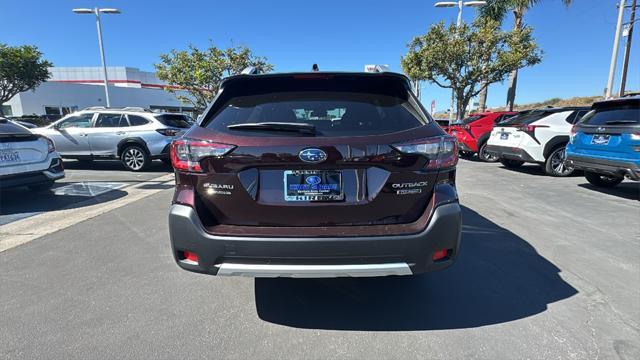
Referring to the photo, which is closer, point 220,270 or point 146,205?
point 220,270

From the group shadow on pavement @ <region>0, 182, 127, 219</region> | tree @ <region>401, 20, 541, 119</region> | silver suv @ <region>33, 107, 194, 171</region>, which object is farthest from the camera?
tree @ <region>401, 20, 541, 119</region>

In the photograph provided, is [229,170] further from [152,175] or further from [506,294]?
[152,175]

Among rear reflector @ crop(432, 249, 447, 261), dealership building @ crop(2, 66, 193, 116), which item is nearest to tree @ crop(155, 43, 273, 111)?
dealership building @ crop(2, 66, 193, 116)

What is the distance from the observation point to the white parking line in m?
4.35

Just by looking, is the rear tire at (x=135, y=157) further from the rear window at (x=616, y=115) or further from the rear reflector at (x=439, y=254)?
the rear window at (x=616, y=115)

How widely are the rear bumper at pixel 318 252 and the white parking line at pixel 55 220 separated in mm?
3384

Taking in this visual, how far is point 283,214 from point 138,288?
179 cm

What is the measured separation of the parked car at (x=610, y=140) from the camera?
5.77m

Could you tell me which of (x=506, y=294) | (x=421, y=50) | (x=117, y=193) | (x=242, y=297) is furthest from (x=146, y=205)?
(x=421, y=50)

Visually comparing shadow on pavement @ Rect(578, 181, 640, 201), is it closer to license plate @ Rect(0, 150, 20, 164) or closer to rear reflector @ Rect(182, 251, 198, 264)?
rear reflector @ Rect(182, 251, 198, 264)

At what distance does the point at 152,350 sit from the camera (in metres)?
2.29

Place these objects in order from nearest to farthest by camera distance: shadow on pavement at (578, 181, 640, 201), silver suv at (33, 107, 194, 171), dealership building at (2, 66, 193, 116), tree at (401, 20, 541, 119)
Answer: shadow on pavement at (578, 181, 640, 201) → silver suv at (33, 107, 194, 171) → tree at (401, 20, 541, 119) → dealership building at (2, 66, 193, 116)

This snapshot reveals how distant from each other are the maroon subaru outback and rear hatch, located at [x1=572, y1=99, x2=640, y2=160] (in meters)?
5.50

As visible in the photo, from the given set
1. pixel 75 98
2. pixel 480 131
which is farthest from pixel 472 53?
pixel 75 98
